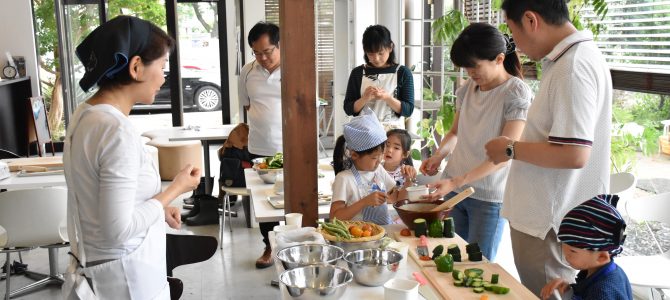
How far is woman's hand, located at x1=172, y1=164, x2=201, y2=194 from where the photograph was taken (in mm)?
1913

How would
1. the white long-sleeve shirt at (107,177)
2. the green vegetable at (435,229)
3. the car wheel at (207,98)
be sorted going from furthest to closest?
the car wheel at (207,98)
the green vegetable at (435,229)
the white long-sleeve shirt at (107,177)

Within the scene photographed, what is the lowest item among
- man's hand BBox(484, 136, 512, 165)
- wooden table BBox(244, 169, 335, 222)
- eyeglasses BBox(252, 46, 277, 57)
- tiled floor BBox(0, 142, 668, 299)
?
tiled floor BBox(0, 142, 668, 299)

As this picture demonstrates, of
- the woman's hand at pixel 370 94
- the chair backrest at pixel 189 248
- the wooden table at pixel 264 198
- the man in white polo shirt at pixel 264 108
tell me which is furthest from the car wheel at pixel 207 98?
the chair backrest at pixel 189 248

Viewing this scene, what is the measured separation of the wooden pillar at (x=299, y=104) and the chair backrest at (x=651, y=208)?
4.83 feet

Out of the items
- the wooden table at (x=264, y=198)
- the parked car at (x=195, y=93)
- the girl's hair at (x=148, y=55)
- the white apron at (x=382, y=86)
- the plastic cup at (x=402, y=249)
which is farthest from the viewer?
the parked car at (x=195, y=93)

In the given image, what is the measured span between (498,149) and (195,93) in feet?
27.5

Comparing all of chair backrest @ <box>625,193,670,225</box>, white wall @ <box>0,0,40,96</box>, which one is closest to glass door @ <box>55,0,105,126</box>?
white wall @ <box>0,0,40,96</box>

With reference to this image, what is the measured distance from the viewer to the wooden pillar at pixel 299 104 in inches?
91.7

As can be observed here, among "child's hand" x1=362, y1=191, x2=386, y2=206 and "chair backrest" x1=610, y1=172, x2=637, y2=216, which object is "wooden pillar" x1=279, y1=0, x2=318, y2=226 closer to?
"child's hand" x1=362, y1=191, x2=386, y2=206

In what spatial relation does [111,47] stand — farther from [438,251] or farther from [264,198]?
[264,198]

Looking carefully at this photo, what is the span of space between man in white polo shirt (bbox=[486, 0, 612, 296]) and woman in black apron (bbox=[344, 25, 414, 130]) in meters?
1.92

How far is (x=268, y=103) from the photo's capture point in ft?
13.8

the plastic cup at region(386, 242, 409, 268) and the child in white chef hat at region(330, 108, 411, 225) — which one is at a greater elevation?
the child in white chef hat at region(330, 108, 411, 225)

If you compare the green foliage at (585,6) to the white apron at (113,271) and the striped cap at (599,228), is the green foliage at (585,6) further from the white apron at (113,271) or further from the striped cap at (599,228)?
the white apron at (113,271)
